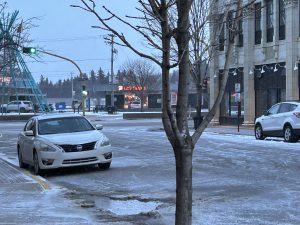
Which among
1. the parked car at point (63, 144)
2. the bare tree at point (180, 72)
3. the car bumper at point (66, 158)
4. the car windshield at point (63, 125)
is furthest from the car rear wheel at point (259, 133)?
the bare tree at point (180, 72)

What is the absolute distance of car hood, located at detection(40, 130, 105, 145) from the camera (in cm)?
1441

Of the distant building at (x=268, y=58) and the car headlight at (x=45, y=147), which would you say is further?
the distant building at (x=268, y=58)

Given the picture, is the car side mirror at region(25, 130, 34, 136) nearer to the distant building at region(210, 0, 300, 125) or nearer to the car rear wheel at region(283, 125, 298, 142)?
the car rear wheel at region(283, 125, 298, 142)

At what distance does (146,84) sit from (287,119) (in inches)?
2801

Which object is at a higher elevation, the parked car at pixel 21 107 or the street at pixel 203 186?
the parked car at pixel 21 107

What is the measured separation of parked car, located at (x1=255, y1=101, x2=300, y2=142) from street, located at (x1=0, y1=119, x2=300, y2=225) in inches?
83.0

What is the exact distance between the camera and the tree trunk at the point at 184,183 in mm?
4859

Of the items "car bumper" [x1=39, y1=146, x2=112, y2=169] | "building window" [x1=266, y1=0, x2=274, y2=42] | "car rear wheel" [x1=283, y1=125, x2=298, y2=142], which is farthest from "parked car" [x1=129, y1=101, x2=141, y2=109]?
"car bumper" [x1=39, y1=146, x2=112, y2=169]

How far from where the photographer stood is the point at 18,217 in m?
8.44

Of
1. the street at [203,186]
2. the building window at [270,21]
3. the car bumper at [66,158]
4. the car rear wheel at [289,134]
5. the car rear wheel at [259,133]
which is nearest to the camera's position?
the street at [203,186]

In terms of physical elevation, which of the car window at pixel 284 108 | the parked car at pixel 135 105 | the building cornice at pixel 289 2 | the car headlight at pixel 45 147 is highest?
the building cornice at pixel 289 2

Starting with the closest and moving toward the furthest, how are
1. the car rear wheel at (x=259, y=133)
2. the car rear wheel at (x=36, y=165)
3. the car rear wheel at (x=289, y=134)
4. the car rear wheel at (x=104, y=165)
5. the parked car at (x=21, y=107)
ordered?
the car rear wheel at (x=36, y=165)
the car rear wheel at (x=104, y=165)
the car rear wheel at (x=289, y=134)
the car rear wheel at (x=259, y=133)
the parked car at (x=21, y=107)

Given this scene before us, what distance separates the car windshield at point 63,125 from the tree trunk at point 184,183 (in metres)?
10.8

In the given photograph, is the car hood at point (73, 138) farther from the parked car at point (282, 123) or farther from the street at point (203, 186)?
the parked car at point (282, 123)
